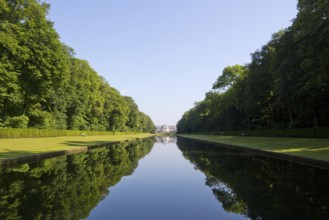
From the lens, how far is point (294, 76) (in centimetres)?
3294

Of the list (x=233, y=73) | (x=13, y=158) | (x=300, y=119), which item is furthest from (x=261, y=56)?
(x=13, y=158)

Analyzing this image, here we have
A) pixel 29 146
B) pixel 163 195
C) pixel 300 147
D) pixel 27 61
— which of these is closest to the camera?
pixel 163 195

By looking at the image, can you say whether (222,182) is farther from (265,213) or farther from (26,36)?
(26,36)

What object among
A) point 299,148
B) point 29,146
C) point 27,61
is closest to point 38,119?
point 27,61

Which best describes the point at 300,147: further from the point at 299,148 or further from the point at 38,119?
the point at 38,119

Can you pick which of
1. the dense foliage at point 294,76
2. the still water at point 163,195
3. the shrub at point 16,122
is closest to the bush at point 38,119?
the shrub at point 16,122

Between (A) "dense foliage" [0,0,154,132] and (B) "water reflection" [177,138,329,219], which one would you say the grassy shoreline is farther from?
(A) "dense foliage" [0,0,154,132]

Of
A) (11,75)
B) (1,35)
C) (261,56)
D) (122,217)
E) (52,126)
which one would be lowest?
(122,217)

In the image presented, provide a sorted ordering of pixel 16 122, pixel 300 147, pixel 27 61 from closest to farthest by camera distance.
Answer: pixel 300 147, pixel 27 61, pixel 16 122

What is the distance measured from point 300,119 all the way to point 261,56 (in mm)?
14283

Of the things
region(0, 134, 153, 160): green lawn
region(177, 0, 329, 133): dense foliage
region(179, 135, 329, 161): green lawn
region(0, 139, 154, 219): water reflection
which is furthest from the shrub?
region(177, 0, 329, 133): dense foliage

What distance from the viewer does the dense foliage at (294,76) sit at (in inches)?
1061

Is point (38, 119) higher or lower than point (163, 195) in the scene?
higher

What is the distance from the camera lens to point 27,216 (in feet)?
22.1
